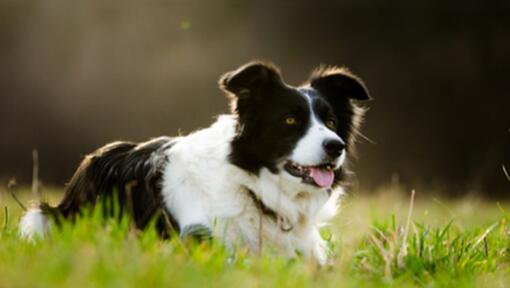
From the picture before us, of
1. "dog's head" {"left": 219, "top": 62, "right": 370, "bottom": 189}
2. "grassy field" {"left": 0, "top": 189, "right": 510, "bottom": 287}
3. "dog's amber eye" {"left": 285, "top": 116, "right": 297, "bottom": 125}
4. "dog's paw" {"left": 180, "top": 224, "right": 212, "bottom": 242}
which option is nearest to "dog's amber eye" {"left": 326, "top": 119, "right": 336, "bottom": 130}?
"dog's head" {"left": 219, "top": 62, "right": 370, "bottom": 189}

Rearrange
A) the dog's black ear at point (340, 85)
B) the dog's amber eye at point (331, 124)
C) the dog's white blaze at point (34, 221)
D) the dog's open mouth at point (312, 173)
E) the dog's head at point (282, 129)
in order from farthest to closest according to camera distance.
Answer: the dog's black ear at point (340, 85) → the dog's white blaze at point (34, 221) → the dog's amber eye at point (331, 124) → the dog's open mouth at point (312, 173) → the dog's head at point (282, 129)

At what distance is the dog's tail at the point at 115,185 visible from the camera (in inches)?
205

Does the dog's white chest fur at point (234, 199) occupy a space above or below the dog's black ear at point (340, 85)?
below

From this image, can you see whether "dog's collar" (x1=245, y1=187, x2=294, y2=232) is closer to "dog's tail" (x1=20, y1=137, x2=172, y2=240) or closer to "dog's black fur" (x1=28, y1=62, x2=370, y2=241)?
"dog's black fur" (x1=28, y1=62, x2=370, y2=241)

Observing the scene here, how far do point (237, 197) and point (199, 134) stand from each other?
2.28 ft

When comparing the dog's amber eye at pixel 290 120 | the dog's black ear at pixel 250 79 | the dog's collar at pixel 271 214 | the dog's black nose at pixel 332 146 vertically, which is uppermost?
the dog's black ear at pixel 250 79

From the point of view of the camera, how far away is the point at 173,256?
11.5 ft

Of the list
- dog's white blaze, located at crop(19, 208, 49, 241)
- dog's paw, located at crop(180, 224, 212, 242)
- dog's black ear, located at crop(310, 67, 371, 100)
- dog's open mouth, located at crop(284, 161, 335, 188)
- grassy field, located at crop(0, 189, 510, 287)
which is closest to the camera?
grassy field, located at crop(0, 189, 510, 287)

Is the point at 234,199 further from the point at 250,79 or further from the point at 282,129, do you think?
the point at 250,79

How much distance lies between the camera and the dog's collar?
199 inches

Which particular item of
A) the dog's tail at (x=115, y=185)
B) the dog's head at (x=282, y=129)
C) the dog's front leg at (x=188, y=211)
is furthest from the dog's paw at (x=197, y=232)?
the dog's head at (x=282, y=129)

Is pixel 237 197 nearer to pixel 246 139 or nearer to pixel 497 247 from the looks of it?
pixel 246 139

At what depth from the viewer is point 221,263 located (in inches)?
141

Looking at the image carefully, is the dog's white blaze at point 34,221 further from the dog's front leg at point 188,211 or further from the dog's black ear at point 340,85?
the dog's black ear at point 340,85
